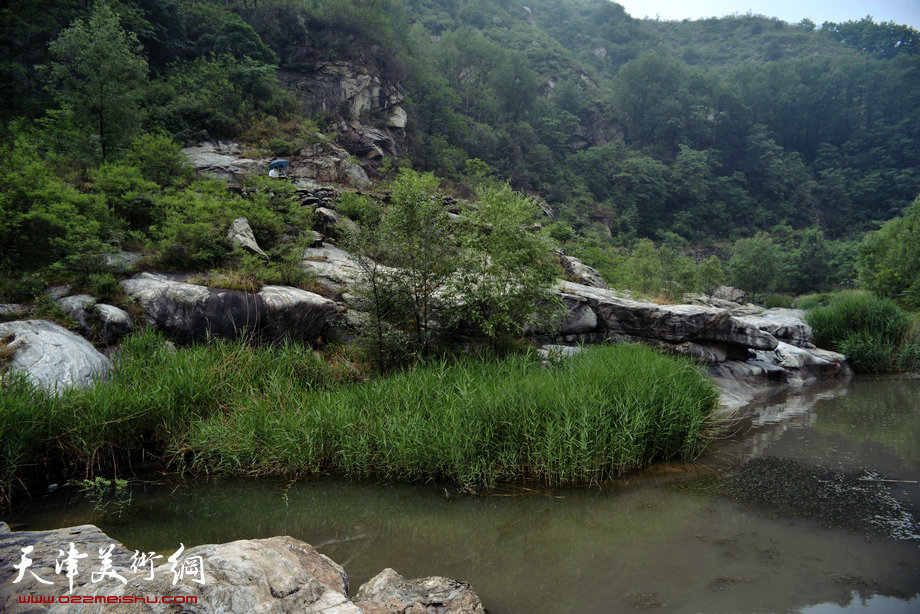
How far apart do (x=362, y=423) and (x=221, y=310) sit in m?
4.22

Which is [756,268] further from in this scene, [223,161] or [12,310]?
[12,310]

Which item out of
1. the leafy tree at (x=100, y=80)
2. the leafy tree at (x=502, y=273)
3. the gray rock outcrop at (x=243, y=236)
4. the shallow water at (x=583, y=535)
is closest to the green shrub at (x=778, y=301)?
the leafy tree at (x=502, y=273)

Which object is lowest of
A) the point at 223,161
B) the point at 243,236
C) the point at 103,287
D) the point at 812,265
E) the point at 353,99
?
the point at 812,265

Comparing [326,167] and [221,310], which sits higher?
[326,167]

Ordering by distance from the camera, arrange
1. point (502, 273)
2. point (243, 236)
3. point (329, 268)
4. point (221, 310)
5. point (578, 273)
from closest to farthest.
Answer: point (221, 310)
point (502, 273)
point (243, 236)
point (329, 268)
point (578, 273)

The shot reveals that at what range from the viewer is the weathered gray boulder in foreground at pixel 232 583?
2.19m

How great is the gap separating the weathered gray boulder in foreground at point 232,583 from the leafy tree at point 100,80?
13.0 metres

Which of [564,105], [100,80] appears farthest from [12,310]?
[564,105]

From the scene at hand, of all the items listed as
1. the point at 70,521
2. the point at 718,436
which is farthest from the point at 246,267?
the point at 718,436

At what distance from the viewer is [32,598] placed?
2.13 m

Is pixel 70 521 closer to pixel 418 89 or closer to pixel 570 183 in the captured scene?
pixel 418 89

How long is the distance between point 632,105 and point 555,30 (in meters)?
36.0

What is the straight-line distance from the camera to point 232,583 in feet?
7.54

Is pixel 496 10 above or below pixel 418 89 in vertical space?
above
